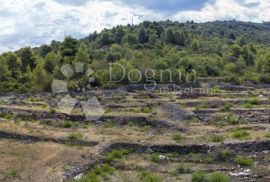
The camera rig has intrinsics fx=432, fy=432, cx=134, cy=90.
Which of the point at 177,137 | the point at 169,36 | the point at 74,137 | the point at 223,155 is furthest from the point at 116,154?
the point at 169,36

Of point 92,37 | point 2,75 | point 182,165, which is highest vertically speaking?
point 92,37

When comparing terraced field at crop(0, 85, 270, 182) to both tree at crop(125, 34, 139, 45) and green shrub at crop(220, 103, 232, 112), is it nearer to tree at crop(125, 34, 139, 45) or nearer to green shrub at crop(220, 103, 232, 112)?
green shrub at crop(220, 103, 232, 112)

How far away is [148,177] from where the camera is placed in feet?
60.7

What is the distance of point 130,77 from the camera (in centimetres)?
6431

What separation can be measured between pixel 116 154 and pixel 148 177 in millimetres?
4612

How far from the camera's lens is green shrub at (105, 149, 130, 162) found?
2198 cm

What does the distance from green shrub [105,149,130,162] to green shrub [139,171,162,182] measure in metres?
2.61

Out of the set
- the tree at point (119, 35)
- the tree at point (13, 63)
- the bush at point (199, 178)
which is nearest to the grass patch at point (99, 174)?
the bush at point (199, 178)

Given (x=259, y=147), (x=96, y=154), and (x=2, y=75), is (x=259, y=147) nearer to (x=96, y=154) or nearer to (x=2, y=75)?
(x=96, y=154)

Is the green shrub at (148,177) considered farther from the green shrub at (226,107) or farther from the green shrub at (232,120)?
the green shrub at (226,107)

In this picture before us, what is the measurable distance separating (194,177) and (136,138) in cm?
826

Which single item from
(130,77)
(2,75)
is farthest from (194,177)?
(2,75)

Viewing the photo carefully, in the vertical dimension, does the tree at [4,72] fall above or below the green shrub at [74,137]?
above

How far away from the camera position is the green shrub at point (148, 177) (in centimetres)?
1806
